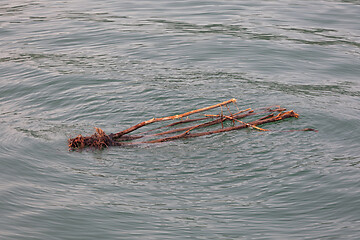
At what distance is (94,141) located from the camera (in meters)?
7.66

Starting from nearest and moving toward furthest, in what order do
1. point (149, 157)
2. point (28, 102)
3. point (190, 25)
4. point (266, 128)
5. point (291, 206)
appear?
1. point (291, 206)
2. point (149, 157)
3. point (266, 128)
4. point (28, 102)
5. point (190, 25)

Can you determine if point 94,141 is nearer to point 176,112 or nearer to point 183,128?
point 183,128

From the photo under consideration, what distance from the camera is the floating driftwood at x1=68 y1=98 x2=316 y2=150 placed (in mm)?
7660

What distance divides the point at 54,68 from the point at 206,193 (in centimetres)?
653

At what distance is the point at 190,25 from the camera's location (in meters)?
14.8

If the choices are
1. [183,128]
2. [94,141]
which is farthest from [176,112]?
[94,141]

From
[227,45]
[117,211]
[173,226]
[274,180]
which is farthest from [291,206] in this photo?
[227,45]

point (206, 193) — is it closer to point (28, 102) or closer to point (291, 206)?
point (291, 206)

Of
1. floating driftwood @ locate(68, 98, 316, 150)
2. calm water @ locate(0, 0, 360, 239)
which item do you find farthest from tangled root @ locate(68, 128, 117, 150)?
calm water @ locate(0, 0, 360, 239)

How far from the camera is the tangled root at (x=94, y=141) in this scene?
Result: 7656 mm

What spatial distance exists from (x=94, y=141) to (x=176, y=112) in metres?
1.95

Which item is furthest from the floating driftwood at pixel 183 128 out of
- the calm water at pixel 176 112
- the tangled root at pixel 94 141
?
the calm water at pixel 176 112

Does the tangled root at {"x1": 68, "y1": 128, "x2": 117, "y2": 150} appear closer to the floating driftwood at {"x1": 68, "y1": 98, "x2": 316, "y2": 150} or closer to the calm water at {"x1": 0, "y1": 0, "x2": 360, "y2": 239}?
the floating driftwood at {"x1": 68, "y1": 98, "x2": 316, "y2": 150}

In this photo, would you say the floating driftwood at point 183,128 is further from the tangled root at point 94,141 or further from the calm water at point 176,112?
the calm water at point 176,112
